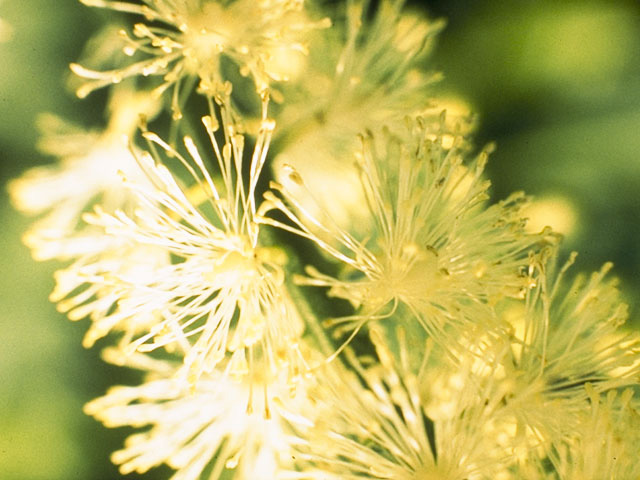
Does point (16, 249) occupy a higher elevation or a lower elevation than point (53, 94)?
lower

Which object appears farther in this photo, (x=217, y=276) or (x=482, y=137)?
(x=482, y=137)

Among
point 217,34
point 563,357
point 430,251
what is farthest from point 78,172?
point 563,357

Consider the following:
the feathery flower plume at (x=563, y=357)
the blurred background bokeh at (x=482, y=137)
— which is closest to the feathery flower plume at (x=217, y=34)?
the blurred background bokeh at (x=482, y=137)

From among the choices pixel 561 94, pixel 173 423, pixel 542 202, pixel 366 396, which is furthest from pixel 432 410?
pixel 561 94

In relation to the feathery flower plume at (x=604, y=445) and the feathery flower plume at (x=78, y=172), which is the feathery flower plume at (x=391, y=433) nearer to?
the feathery flower plume at (x=604, y=445)

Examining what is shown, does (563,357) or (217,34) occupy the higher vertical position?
(217,34)

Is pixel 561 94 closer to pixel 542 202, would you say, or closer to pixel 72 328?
pixel 542 202

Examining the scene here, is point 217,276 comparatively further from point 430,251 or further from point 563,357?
point 563,357
